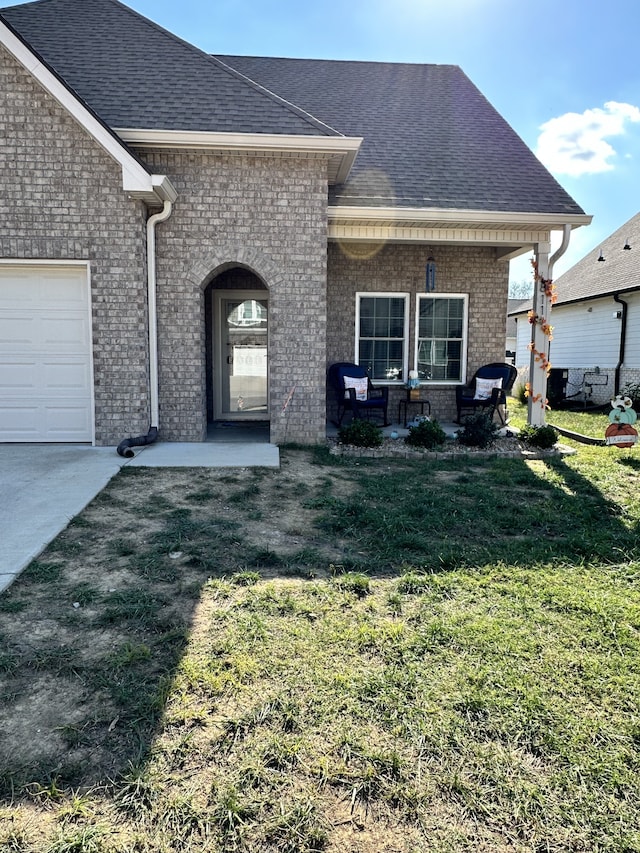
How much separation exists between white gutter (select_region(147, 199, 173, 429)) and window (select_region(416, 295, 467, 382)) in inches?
195

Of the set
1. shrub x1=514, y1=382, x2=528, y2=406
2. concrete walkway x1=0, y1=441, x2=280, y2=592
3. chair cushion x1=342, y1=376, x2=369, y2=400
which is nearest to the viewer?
concrete walkway x1=0, y1=441, x2=280, y2=592

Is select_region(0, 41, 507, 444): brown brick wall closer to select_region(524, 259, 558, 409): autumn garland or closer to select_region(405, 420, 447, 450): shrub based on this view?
select_region(405, 420, 447, 450): shrub

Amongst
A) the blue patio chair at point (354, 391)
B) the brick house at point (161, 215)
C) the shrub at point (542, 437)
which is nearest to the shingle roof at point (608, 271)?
the brick house at point (161, 215)

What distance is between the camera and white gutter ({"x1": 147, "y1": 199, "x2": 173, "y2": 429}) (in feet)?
24.0

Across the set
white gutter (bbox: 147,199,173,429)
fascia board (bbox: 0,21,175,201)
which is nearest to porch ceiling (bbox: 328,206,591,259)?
white gutter (bbox: 147,199,173,429)

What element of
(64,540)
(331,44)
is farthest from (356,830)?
(331,44)

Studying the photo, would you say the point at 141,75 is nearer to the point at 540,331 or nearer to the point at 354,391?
the point at 354,391

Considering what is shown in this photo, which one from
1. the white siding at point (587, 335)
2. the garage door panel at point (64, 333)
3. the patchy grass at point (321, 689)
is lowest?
the patchy grass at point (321, 689)

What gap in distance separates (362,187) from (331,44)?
6.78m

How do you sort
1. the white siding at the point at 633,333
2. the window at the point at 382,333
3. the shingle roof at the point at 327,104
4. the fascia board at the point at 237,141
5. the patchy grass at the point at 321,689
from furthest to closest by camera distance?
the white siding at the point at 633,333 → the window at the point at 382,333 → the shingle roof at the point at 327,104 → the fascia board at the point at 237,141 → the patchy grass at the point at 321,689

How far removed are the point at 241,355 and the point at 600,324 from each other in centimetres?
1180

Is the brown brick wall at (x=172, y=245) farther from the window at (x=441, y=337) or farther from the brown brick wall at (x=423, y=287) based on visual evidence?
the window at (x=441, y=337)

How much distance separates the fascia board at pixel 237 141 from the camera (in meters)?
7.12

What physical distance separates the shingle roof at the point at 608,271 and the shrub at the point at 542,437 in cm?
871
